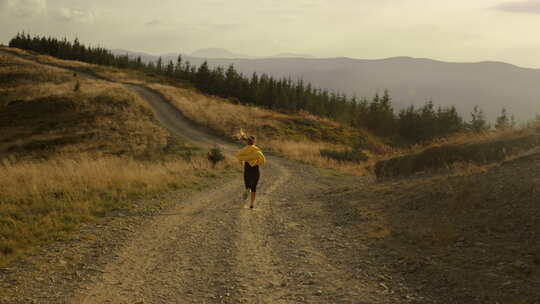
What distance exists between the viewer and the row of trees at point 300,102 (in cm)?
7831

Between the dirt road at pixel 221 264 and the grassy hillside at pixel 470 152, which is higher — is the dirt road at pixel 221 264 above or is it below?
below

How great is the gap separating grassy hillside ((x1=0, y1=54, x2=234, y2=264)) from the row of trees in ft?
125

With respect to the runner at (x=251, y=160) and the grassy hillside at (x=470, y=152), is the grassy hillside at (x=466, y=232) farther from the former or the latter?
the runner at (x=251, y=160)

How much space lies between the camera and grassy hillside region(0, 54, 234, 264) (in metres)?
8.94

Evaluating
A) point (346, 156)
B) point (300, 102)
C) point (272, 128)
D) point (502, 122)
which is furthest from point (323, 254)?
point (300, 102)

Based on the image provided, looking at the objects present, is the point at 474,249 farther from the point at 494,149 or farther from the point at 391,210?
the point at 494,149

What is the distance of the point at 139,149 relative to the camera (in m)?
25.6

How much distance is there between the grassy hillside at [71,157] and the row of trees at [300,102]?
125ft

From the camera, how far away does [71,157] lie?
21594mm

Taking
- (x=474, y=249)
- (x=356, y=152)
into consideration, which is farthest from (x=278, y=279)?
(x=356, y=152)

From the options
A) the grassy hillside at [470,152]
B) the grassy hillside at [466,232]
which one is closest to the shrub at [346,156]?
the grassy hillside at [470,152]

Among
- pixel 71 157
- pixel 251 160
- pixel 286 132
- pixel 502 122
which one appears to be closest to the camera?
pixel 251 160

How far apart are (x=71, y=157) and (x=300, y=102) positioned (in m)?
74.2

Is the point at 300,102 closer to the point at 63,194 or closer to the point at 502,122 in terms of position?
the point at 502,122
